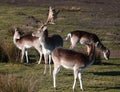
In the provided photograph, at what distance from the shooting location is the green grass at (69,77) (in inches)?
667

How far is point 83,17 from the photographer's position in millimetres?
41844

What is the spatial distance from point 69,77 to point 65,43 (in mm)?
10235

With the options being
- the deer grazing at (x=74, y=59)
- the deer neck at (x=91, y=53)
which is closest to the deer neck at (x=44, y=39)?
the deer grazing at (x=74, y=59)

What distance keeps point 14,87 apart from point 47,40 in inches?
258

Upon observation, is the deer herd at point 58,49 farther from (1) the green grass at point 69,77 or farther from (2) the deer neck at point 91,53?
(1) the green grass at point 69,77

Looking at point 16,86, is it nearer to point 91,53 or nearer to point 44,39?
point 91,53

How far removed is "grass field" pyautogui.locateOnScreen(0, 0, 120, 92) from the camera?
54.7 ft

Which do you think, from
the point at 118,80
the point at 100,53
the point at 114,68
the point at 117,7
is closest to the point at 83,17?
the point at 117,7

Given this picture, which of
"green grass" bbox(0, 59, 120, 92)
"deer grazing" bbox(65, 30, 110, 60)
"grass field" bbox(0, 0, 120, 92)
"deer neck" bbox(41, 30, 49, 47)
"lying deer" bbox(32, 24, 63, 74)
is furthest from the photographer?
"deer grazing" bbox(65, 30, 110, 60)

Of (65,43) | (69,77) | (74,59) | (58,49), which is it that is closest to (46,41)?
(69,77)

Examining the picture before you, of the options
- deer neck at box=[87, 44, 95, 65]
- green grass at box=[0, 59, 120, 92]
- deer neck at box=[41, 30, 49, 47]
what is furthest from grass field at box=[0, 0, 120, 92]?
deer neck at box=[41, 30, 49, 47]

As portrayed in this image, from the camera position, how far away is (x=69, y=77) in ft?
62.3

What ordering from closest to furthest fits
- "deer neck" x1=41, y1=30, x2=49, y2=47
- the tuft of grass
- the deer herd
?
the tuft of grass
the deer herd
"deer neck" x1=41, y1=30, x2=49, y2=47

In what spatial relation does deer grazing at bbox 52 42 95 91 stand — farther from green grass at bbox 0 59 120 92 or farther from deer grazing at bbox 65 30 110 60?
deer grazing at bbox 65 30 110 60
